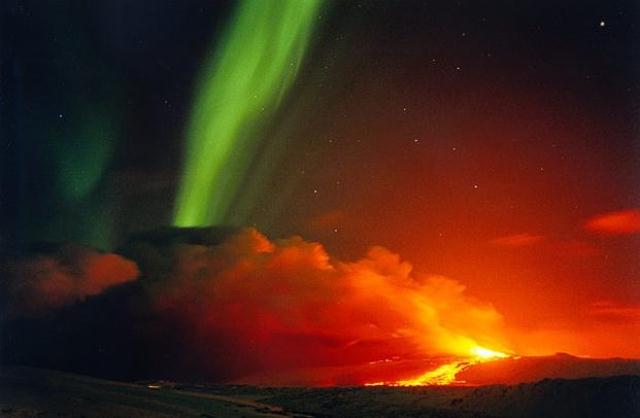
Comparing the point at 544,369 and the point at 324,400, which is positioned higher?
the point at 544,369

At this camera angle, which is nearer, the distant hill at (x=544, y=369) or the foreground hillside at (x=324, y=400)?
the foreground hillside at (x=324, y=400)

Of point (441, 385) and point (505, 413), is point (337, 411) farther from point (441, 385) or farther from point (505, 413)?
Answer: point (505, 413)

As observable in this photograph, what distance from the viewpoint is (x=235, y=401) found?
30.5 ft

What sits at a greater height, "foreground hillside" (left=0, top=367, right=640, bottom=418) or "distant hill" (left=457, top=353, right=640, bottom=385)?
"distant hill" (left=457, top=353, right=640, bottom=385)

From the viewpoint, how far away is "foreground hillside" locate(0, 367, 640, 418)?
316 inches

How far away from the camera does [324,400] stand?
940 centimetres

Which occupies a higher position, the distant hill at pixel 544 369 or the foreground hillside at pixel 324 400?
the distant hill at pixel 544 369

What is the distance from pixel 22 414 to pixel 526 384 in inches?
253

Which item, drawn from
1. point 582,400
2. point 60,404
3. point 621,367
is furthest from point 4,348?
point 621,367

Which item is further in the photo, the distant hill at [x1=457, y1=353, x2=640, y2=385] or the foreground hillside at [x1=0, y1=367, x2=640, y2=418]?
the distant hill at [x1=457, y1=353, x2=640, y2=385]

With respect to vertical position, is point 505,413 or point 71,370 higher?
point 71,370

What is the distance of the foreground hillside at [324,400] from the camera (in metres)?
8.04

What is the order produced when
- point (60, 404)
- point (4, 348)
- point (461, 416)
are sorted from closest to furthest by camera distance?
point (60, 404) → point (461, 416) → point (4, 348)

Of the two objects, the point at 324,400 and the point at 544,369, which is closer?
the point at 544,369
